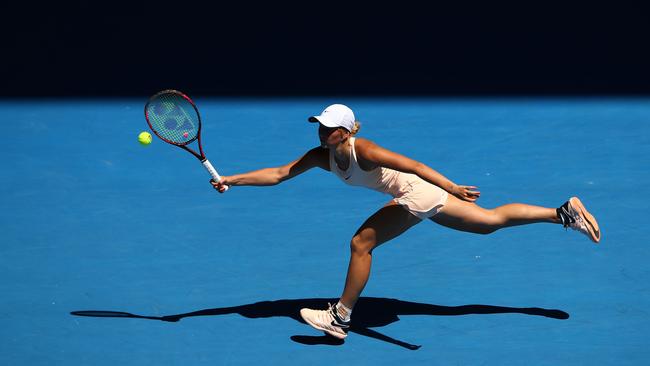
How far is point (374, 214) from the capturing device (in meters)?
7.20

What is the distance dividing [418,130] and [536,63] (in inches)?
84.1

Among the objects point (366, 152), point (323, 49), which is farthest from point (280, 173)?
point (323, 49)

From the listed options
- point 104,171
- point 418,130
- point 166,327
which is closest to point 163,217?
point 104,171

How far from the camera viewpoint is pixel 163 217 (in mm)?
9094

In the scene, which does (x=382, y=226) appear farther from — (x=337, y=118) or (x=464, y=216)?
(x=337, y=118)

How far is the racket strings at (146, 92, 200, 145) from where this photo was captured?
7.58 m

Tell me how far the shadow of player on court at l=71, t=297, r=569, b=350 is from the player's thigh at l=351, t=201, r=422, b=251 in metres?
0.57

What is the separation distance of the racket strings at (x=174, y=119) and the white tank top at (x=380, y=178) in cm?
105

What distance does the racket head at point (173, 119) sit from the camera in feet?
24.8

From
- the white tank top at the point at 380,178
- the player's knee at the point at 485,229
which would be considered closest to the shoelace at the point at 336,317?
the white tank top at the point at 380,178

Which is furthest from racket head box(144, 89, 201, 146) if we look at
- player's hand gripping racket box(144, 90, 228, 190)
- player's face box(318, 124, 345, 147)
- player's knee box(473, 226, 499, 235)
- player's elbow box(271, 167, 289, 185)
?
player's knee box(473, 226, 499, 235)

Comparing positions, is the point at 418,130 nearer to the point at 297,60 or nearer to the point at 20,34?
the point at 297,60

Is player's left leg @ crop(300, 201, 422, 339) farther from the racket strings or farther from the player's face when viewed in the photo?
the racket strings

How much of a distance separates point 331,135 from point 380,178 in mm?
472
